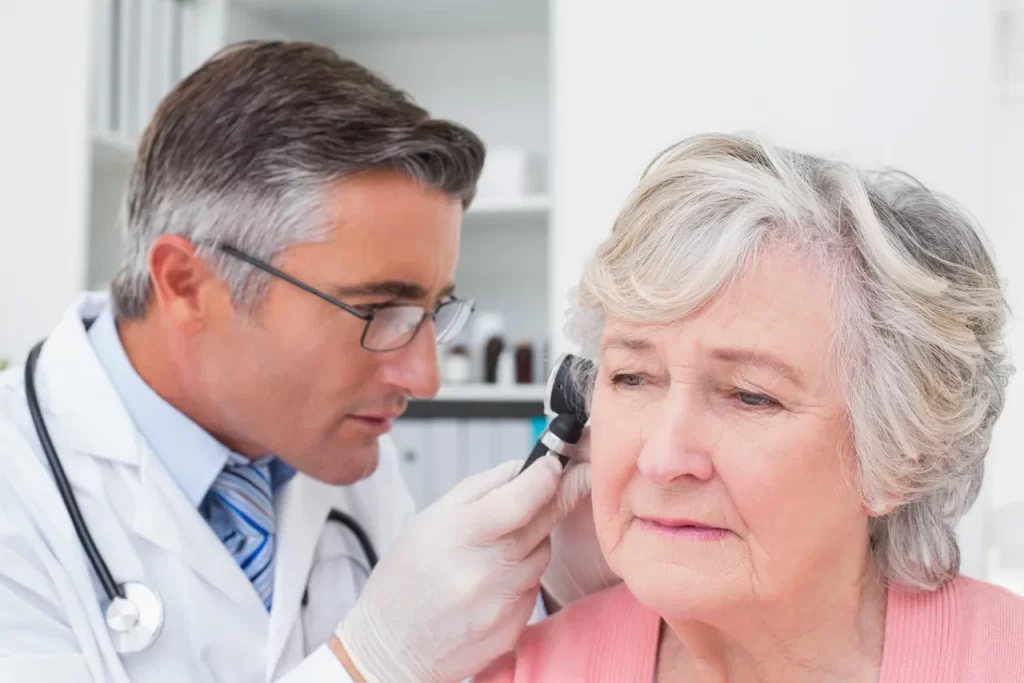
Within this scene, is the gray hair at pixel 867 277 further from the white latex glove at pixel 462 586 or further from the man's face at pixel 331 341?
the man's face at pixel 331 341

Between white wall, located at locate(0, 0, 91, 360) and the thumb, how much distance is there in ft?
4.94

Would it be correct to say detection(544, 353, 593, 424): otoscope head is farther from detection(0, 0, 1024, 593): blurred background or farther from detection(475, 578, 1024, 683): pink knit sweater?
detection(0, 0, 1024, 593): blurred background

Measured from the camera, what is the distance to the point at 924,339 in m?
0.91

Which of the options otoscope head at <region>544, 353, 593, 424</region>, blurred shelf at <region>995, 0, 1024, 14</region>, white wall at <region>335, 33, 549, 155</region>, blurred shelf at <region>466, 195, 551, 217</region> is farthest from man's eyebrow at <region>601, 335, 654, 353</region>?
white wall at <region>335, 33, 549, 155</region>

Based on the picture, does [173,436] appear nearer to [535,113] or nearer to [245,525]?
[245,525]

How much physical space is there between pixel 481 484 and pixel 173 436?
48 cm

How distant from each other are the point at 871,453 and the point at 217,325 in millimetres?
914

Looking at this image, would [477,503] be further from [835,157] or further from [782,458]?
[835,157]

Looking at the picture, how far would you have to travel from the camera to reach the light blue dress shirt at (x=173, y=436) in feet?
4.46

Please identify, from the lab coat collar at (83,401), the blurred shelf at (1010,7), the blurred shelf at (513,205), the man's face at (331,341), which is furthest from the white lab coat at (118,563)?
the blurred shelf at (1010,7)

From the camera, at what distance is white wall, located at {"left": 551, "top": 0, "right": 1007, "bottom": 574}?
1.68m

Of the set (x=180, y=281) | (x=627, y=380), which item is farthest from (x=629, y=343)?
(x=180, y=281)

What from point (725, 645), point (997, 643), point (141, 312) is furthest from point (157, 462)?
point (997, 643)

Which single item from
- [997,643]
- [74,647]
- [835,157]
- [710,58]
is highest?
[710,58]
